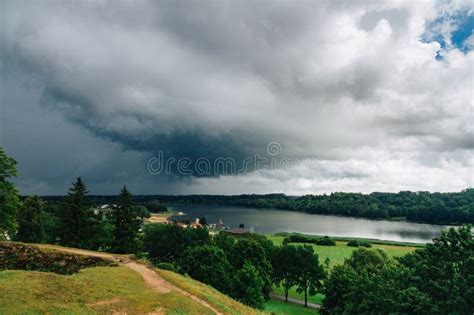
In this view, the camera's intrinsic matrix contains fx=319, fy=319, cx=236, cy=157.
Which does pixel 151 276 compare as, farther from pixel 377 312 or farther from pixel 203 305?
pixel 377 312

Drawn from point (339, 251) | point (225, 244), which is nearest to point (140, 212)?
→ point (339, 251)

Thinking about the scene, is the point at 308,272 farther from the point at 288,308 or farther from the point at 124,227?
the point at 124,227

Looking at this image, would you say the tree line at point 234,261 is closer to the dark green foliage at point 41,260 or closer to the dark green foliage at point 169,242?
the dark green foliage at point 169,242

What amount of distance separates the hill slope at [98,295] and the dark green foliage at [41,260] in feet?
6.29

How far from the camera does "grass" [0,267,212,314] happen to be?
53.7ft

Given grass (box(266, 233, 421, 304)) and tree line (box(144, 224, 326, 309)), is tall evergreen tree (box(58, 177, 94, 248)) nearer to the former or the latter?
tree line (box(144, 224, 326, 309))

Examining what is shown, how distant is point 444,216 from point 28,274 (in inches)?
7252

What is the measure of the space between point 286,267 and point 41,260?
35727 mm

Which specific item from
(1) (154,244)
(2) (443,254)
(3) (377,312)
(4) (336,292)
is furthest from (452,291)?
(1) (154,244)

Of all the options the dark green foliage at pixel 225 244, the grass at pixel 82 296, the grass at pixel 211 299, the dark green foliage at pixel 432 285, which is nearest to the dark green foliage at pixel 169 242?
the dark green foliage at pixel 225 244

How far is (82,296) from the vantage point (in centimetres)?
1841

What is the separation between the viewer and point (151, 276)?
26312 millimetres

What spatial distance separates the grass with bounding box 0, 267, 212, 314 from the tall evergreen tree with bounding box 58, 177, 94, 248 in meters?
25.2

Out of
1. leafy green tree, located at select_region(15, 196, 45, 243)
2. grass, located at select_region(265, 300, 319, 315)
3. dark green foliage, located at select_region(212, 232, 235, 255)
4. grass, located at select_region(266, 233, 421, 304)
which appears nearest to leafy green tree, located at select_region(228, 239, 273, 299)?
dark green foliage, located at select_region(212, 232, 235, 255)
